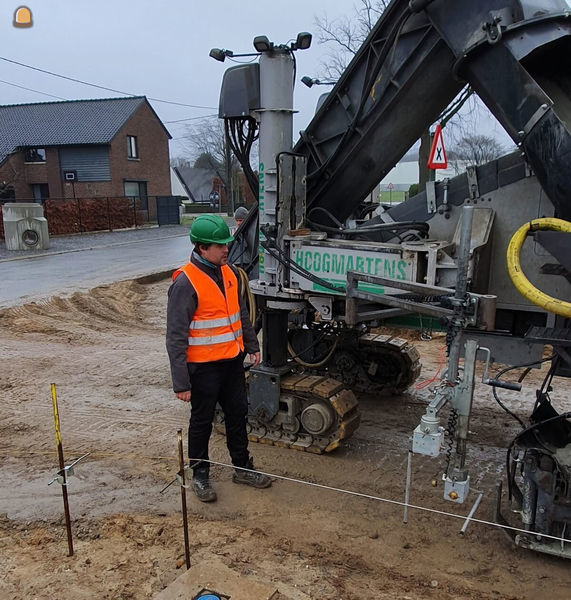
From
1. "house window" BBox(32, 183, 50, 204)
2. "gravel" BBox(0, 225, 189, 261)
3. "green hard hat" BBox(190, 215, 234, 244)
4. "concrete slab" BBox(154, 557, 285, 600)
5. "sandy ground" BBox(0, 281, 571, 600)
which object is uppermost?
"house window" BBox(32, 183, 50, 204)

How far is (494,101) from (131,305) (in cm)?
886

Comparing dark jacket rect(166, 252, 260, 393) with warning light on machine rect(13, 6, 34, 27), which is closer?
dark jacket rect(166, 252, 260, 393)

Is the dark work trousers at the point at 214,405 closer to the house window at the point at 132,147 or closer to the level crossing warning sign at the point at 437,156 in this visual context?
the level crossing warning sign at the point at 437,156

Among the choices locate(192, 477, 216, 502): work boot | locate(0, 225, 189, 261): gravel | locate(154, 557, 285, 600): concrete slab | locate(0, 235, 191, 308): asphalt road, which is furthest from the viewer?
locate(0, 225, 189, 261): gravel

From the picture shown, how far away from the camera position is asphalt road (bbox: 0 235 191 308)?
1215 cm

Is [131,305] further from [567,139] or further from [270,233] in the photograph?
Answer: [567,139]

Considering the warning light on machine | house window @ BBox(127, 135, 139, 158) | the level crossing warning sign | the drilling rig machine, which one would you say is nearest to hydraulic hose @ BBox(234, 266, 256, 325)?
the drilling rig machine

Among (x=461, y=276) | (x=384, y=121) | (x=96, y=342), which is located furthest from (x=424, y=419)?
(x=96, y=342)

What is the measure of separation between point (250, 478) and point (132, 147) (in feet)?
118

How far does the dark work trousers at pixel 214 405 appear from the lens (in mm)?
4379

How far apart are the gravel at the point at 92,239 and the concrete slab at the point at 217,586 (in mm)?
15815

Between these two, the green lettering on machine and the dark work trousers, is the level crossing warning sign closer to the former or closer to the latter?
the green lettering on machine

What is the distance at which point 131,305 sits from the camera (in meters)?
11.7

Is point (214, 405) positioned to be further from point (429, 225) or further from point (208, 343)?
point (429, 225)
